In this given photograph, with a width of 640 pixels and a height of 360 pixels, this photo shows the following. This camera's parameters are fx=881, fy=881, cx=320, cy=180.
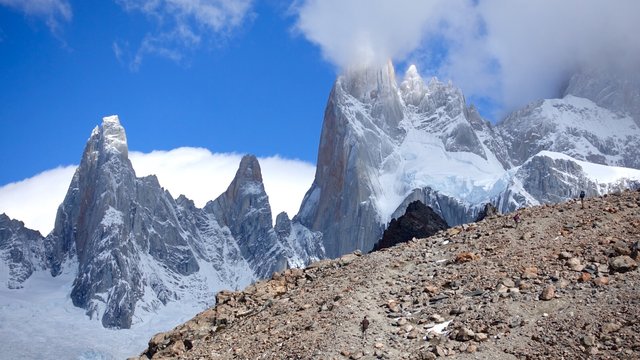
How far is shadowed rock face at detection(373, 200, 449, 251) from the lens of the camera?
101125 millimetres

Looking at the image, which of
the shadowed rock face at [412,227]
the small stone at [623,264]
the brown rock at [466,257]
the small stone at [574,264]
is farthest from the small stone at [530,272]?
the shadowed rock face at [412,227]

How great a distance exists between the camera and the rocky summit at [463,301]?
2620cm

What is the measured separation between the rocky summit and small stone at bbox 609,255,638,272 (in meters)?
0.04

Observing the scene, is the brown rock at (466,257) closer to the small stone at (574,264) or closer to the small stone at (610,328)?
the small stone at (574,264)

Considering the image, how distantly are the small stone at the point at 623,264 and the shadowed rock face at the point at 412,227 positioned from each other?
6892 cm

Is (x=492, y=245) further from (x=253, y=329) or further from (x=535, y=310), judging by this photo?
(x=253, y=329)

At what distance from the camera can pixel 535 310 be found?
27531 mm

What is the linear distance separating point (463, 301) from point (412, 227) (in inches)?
2904

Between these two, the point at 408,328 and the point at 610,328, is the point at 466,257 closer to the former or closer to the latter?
the point at 408,328

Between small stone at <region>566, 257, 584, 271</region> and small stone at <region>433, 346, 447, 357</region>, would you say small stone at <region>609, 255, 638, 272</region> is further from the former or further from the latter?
small stone at <region>433, 346, 447, 357</region>

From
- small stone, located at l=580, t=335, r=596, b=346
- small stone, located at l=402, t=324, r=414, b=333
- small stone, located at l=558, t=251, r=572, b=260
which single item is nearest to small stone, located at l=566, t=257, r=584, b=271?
small stone, located at l=558, t=251, r=572, b=260

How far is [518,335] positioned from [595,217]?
10899 mm

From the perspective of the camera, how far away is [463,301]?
2950cm

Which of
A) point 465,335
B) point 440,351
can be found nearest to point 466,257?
point 465,335
